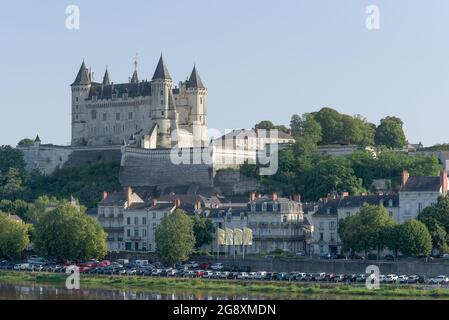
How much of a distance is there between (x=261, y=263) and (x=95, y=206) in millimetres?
24121

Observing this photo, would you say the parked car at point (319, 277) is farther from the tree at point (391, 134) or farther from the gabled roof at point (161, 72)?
the gabled roof at point (161, 72)

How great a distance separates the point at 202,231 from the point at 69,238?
7293mm

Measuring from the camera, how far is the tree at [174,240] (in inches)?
2968

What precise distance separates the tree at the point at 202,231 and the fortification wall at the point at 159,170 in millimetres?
21774

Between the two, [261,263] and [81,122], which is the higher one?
[81,122]

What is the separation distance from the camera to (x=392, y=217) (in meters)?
75.6

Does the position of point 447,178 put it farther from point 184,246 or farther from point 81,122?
point 81,122

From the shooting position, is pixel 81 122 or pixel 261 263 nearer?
pixel 261 263

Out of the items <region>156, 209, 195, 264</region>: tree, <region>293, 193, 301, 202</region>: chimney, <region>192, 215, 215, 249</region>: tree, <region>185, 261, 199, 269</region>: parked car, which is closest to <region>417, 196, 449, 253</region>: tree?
<region>185, 261, 199, 269</region>: parked car

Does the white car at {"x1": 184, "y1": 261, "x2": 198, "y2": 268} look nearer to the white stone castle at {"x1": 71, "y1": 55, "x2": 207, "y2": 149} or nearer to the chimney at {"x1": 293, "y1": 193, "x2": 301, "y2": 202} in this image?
the chimney at {"x1": 293, "y1": 193, "x2": 301, "y2": 202}
